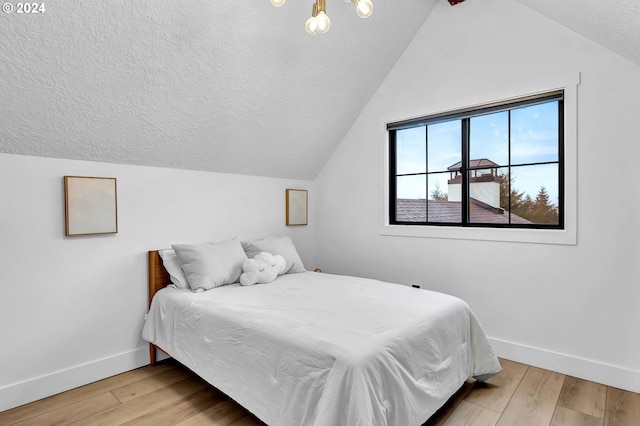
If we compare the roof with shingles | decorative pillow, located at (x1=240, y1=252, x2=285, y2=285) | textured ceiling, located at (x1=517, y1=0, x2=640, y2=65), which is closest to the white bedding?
decorative pillow, located at (x1=240, y1=252, x2=285, y2=285)

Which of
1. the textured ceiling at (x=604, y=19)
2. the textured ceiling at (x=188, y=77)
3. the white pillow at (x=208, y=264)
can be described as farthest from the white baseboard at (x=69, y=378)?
the textured ceiling at (x=604, y=19)

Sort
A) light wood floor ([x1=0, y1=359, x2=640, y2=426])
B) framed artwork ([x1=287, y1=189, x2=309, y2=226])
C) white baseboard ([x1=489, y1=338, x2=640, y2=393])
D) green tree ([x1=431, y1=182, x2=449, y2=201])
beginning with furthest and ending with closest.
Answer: framed artwork ([x1=287, y1=189, x2=309, y2=226]) < green tree ([x1=431, y1=182, x2=449, y2=201]) < white baseboard ([x1=489, y1=338, x2=640, y2=393]) < light wood floor ([x1=0, y1=359, x2=640, y2=426])

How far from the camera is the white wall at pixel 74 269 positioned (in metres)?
2.08

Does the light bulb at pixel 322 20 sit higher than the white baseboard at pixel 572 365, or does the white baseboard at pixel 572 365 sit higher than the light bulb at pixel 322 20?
the light bulb at pixel 322 20

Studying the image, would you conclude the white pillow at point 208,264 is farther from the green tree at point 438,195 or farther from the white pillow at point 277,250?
the green tree at point 438,195

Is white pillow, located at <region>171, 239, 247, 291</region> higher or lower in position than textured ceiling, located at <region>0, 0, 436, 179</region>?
lower

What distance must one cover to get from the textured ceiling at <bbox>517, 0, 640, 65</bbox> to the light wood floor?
2.05 m

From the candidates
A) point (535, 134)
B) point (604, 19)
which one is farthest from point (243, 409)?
point (604, 19)

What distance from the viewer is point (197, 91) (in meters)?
2.38

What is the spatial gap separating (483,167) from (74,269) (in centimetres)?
316

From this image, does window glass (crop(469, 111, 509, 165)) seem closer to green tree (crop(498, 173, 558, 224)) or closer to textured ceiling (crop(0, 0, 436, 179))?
green tree (crop(498, 173, 558, 224))

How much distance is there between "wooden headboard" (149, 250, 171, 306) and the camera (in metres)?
2.64

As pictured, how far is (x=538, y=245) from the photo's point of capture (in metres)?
2.52

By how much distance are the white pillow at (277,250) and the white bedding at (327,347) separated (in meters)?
0.47
